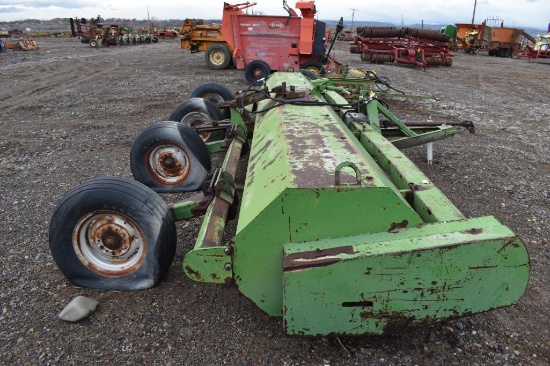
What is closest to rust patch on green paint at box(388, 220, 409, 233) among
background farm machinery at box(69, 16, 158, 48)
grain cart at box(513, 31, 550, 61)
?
grain cart at box(513, 31, 550, 61)

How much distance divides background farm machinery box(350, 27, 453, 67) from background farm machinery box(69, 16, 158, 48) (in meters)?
17.8

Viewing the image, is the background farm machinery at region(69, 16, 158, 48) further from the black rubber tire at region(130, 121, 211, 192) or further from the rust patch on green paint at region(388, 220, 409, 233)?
the rust patch on green paint at region(388, 220, 409, 233)

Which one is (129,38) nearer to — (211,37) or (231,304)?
(211,37)

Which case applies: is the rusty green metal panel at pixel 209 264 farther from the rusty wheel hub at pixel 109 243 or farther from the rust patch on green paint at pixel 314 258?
the rusty wheel hub at pixel 109 243

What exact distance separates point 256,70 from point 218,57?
326 cm

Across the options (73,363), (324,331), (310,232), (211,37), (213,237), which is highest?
(211,37)

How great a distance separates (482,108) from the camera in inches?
343

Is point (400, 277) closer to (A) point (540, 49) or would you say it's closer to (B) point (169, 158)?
(B) point (169, 158)

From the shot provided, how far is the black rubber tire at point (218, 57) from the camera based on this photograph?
14031mm

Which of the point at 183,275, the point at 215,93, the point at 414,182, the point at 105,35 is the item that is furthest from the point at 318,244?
→ the point at 105,35

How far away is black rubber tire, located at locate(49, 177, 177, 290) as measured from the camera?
2494mm

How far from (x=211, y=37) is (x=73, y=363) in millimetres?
13951

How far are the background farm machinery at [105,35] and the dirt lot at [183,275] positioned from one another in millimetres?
19730

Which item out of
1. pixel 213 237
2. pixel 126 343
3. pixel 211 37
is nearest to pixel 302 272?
pixel 213 237
